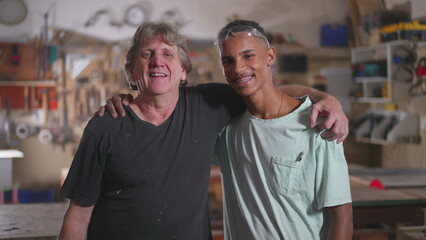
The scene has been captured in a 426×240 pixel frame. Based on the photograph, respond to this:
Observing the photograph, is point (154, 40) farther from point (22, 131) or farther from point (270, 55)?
point (22, 131)

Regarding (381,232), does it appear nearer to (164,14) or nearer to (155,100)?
(155,100)

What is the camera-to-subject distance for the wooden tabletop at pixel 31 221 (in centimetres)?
212

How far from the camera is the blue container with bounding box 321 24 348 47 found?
6.67 meters

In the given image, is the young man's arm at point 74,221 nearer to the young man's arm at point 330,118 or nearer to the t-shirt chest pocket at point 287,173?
the t-shirt chest pocket at point 287,173

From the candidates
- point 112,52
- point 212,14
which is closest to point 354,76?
point 212,14

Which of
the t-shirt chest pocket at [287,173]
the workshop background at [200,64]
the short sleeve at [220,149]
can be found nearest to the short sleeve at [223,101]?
the short sleeve at [220,149]

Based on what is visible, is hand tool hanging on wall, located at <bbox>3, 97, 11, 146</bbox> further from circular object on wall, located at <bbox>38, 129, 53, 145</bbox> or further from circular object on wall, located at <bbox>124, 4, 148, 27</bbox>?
circular object on wall, located at <bbox>124, 4, 148, 27</bbox>

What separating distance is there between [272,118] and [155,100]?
0.41m

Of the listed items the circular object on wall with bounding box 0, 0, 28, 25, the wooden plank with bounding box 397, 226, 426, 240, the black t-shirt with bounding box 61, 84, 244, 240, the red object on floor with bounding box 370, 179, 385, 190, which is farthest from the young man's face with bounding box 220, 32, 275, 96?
the circular object on wall with bounding box 0, 0, 28, 25

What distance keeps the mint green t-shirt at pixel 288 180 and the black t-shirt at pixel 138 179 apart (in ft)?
0.57

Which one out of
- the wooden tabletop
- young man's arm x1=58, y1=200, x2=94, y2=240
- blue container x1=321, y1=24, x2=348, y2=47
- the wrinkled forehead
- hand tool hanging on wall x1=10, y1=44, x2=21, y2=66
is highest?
blue container x1=321, y1=24, x2=348, y2=47

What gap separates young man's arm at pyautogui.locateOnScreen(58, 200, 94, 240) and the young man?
51 centimetres

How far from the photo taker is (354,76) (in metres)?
6.31

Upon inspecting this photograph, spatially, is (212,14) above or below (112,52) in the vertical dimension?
above
